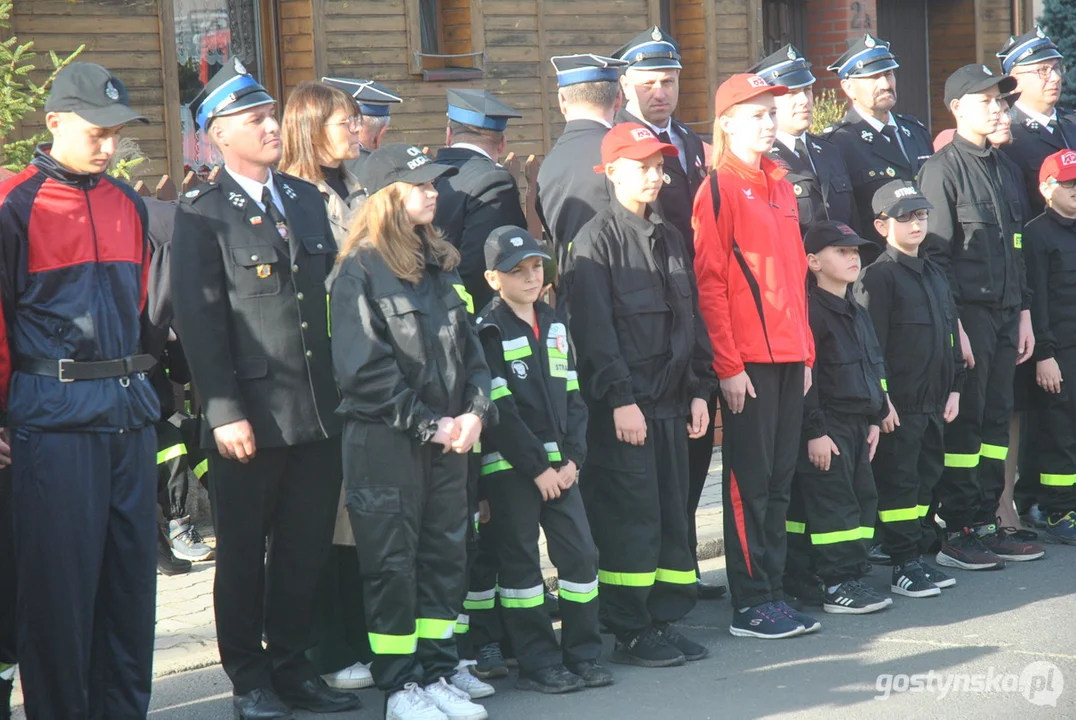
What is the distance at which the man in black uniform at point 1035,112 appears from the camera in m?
8.49

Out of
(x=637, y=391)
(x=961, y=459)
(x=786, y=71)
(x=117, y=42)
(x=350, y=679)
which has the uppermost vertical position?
(x=117, y=42)

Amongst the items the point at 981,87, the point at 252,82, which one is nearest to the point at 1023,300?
the point at 981,87

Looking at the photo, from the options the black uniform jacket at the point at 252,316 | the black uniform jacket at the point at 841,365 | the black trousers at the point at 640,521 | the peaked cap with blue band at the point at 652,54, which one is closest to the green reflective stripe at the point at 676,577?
the black trousers at the point at 640,521

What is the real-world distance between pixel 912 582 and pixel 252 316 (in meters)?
3.43

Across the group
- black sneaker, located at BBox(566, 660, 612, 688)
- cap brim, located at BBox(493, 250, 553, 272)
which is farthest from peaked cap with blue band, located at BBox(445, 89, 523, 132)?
black sneaker, located at BBox(566, 660, 612, 688)

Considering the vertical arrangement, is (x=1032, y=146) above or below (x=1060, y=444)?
above

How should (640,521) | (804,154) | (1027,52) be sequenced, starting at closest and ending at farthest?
(640,521), (804,154), (1027,52)

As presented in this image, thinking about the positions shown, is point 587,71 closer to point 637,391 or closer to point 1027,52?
point 637,391

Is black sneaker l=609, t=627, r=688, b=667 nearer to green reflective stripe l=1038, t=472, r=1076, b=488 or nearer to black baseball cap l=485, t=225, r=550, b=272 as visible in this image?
black baseball cap l=485, t=225, r=550, b=272

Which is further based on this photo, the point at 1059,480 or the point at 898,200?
the point at 1059,480

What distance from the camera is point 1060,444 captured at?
8.02 meters

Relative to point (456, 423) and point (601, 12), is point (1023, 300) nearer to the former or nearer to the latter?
point (456, 423)

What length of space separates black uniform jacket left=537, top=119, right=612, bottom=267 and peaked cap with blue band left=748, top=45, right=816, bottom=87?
1.32 m

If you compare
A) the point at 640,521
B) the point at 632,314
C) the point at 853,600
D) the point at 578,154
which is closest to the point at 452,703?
the point at 640,521
